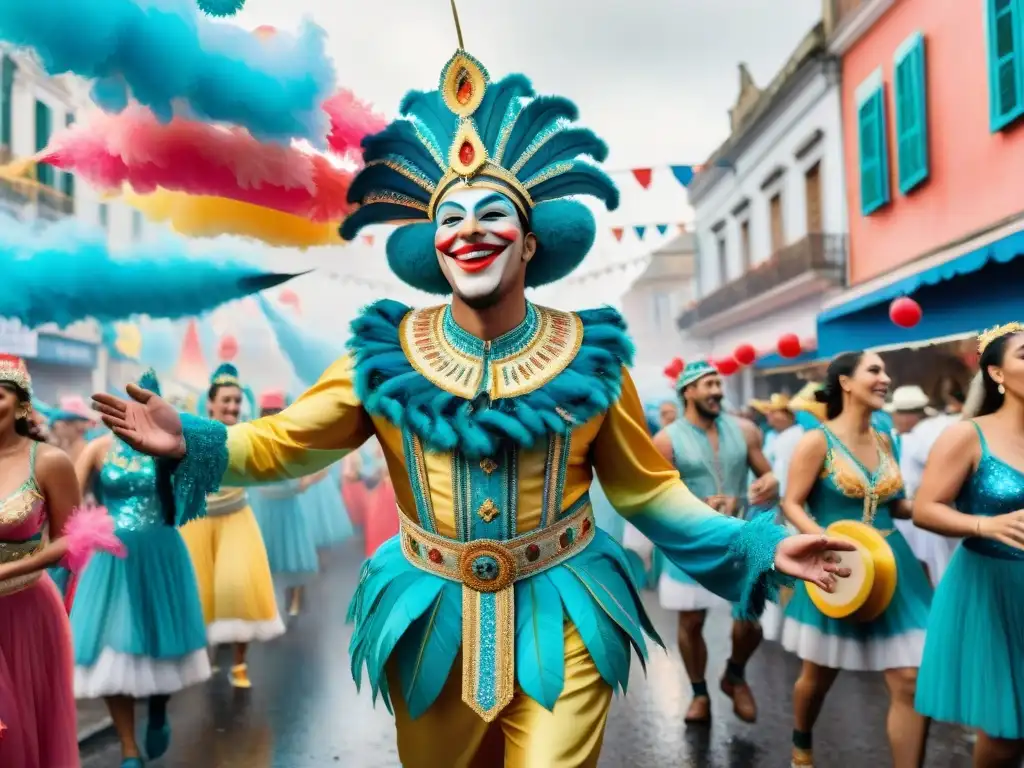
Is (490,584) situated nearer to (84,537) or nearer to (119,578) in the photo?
(84,537)

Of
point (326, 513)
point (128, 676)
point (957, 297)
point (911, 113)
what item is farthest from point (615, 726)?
point (911, 113)

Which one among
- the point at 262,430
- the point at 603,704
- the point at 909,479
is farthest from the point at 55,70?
the point at 909,479

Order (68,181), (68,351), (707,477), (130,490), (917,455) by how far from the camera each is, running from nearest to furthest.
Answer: (68,181)
(130,490)
(707,477)
(917,455)
(68,351)

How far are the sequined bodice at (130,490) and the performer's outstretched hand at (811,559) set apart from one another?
3.85 m

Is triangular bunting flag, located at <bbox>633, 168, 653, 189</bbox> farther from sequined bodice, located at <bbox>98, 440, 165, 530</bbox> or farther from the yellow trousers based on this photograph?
the yellow trousers

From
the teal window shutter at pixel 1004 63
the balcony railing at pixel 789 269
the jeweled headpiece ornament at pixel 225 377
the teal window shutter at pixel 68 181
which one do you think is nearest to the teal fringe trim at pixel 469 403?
the teal window shutter at pixel 68 181

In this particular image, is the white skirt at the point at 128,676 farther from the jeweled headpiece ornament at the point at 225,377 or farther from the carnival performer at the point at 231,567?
the jeweled headpiece ornament at the point at 225,377

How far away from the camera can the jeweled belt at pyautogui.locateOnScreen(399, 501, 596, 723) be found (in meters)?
2.80

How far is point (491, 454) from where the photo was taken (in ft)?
9.31

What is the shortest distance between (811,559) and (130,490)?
4024 mm

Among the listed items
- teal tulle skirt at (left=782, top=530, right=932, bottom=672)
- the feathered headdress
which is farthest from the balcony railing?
the feathered headdress

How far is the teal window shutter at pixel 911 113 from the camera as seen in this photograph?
11.3 m

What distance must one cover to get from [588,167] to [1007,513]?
2.06m

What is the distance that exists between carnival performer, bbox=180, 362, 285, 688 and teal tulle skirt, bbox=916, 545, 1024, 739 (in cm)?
429
